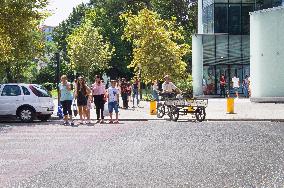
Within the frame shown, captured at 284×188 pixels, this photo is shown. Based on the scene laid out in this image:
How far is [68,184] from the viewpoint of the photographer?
7.92 m

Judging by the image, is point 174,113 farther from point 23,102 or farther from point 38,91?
point 23,102

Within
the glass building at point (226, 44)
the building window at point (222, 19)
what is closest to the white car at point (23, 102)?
the glass building at point (226, 44)

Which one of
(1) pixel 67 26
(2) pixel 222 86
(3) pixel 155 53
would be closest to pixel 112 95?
(3) pixel 155 53

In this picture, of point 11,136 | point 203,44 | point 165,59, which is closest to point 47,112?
point 11,136

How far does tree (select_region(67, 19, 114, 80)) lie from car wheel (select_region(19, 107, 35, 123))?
4976cm

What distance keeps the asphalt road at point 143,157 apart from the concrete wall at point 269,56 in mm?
17799

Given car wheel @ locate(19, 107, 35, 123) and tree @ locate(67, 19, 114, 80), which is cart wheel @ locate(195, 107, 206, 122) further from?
tree @ locate(67, 19, 114, 80)

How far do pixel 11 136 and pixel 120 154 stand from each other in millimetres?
5347

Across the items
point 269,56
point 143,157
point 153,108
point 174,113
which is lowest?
point 143,157

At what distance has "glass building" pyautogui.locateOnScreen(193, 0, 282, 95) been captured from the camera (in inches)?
1786

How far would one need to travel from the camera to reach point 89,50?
73.0m

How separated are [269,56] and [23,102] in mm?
18905

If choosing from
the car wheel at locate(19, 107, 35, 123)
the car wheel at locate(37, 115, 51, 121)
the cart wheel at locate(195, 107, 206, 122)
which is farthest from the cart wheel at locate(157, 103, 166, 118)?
the car wheel at locate(19, 107, 35, 123)

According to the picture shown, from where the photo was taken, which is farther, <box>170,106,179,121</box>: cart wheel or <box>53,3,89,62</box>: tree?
<box>53,3,89,62</box>: tree
